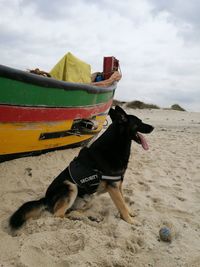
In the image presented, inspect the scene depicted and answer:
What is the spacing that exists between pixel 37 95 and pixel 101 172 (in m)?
1.60

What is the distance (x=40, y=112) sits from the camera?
4863mm

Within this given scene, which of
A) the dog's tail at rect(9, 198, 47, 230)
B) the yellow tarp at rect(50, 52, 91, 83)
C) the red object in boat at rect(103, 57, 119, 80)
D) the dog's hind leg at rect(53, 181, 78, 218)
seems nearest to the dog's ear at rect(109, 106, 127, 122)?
the dog's hind leg at rect(53, 181, 78, 218)

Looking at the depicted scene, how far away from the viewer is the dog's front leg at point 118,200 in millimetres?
3561

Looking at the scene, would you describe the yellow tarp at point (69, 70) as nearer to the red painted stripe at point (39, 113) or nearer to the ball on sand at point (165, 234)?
the red painted stripe at point (39, 113)

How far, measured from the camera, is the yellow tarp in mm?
6500

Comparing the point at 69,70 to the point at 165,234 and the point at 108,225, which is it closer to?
the point at 108,225

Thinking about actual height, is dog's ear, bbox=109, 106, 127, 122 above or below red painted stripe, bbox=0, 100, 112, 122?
above

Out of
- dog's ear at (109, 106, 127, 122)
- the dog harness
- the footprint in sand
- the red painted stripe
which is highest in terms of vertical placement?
dog's ear at (109, 106, 127, 122)

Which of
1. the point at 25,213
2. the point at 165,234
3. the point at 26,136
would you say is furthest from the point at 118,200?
the point at 26,136

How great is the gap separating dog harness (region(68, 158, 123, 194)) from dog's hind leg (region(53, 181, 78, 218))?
10 centimetres

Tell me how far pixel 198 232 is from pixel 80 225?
115 cm

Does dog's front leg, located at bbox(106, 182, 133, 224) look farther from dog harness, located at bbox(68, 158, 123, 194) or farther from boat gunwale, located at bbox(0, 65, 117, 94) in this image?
boat gunwale, located at bbox(0, 65, 117, 94)

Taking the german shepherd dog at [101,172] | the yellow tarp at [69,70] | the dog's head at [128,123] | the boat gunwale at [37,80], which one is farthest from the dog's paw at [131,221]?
the yellow tarp at [69,70]

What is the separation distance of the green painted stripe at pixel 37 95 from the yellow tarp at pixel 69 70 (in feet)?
2.17
